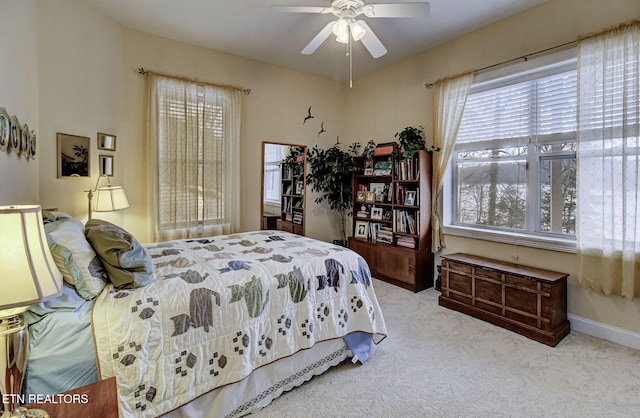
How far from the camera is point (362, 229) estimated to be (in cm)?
443

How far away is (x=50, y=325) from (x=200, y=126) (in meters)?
2.81

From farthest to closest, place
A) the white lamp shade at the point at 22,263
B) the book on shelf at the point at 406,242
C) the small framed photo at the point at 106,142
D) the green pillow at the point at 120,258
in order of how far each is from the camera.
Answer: the book on shelf at the point at 406,242 < the small framed photo at the point at 106,142 < the green pillow at the point at 120,258 < the white lamp shade at the point at 22,263

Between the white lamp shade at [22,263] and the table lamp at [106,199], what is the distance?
7.10ft

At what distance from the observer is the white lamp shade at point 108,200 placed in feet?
9.17

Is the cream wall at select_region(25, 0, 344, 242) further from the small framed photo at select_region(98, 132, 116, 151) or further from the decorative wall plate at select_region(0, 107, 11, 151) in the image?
the decorative wall plate at select_region(0, 107, 11, 151)

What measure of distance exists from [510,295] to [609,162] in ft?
4.38

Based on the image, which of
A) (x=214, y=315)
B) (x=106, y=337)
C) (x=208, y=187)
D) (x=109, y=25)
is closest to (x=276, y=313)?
(x=214, y=315)

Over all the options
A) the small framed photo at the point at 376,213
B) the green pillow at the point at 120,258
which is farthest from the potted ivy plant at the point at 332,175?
the green pillow at the point at 120,258

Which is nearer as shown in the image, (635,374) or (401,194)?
(635,374)

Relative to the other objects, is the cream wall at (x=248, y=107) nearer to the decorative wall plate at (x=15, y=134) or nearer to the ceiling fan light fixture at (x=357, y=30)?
the decorative wall plate at (x=15, y=134)

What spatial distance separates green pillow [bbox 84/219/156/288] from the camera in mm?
1584

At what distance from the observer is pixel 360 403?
1807mm

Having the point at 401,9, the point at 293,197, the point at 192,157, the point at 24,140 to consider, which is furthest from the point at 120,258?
the point at 293,197

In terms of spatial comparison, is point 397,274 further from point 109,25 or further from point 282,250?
point 109,25
